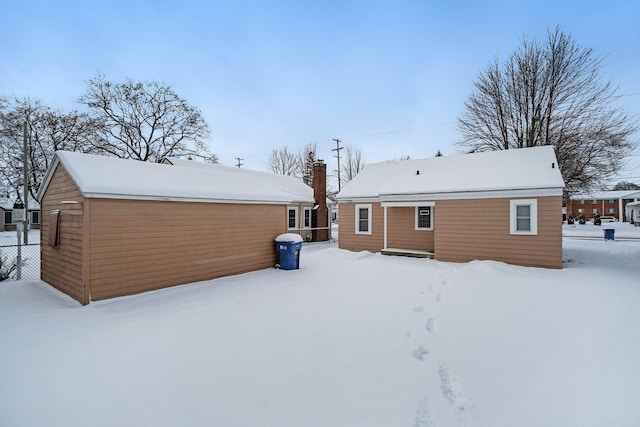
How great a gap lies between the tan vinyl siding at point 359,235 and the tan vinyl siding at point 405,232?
1.41 ft

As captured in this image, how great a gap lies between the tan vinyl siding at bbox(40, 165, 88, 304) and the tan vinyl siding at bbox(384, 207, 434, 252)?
1148cm

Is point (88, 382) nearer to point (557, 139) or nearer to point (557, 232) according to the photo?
point (557, 232)

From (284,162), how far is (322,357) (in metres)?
40.4

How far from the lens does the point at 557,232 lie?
9844mm

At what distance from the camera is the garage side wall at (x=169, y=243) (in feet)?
20.5

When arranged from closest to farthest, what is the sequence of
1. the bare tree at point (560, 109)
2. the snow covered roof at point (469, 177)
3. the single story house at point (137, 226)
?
the single story house at point (137, 226) → the snow covered roof at point (469, 177) → the bare tree at point (560, 109)

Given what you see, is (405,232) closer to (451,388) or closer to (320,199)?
(320,199)

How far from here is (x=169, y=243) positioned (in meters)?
7.25

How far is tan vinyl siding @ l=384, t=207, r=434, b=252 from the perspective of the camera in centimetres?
1330

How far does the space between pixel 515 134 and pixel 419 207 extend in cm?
1069

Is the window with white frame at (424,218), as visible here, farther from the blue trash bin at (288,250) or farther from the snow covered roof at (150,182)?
the snow covered roof at (150,182)

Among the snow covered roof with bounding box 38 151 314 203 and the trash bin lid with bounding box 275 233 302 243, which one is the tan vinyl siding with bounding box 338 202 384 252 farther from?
the snow covered roof with bounding box 38 151 314 203

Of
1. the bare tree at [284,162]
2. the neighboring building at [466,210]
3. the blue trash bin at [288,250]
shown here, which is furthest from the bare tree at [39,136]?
the neighboring building at [466,210]


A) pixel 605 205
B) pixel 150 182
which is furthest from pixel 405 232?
pixel 605 205
